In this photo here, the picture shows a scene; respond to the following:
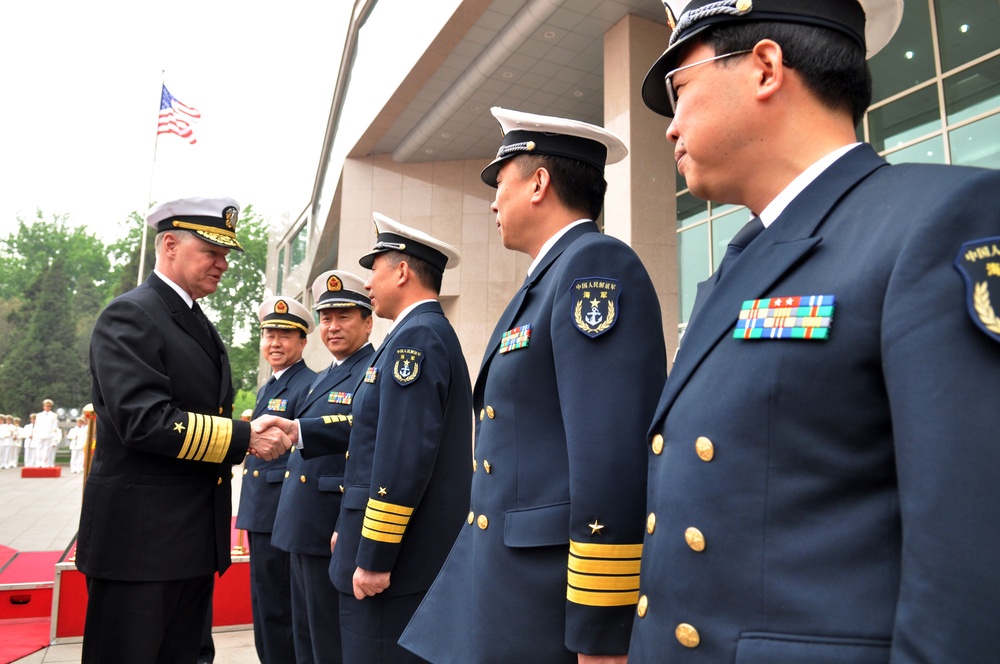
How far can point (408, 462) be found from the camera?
112 inches

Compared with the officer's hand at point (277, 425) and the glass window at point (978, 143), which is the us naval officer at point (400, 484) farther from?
the glass window at point (978, 143)

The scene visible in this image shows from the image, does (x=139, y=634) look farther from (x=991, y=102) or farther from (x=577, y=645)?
(x=991, y=102)

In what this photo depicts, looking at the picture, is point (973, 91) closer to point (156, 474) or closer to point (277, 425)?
point (277, 425)

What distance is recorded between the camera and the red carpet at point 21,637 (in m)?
4.43

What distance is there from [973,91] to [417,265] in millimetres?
8289

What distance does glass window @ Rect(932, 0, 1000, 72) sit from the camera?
27.5 ft

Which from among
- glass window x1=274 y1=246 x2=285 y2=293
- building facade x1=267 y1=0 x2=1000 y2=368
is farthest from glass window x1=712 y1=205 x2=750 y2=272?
glass window x1=274 y1=246 x2=285 y2=293

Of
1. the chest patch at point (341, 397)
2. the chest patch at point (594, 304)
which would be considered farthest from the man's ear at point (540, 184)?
the chest patch at point (341, 397)

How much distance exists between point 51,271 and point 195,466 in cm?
4408

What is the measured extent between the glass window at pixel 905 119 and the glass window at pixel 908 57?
0.18m

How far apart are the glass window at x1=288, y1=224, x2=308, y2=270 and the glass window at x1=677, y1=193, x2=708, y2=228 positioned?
61.1 ft

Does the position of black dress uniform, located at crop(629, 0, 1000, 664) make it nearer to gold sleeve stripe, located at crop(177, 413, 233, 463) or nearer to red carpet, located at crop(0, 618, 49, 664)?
gold sleeve stripe, located at crop(177, 413, 233, 463)

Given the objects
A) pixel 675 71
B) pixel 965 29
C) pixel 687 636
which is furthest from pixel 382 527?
pixel 965 29

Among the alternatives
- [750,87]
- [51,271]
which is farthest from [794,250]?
[51,271]
